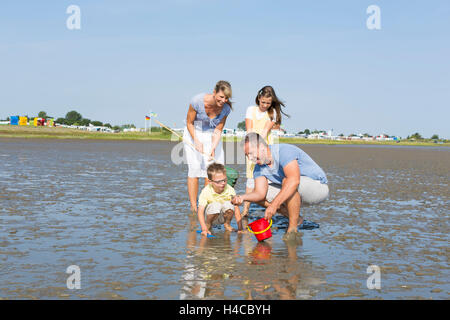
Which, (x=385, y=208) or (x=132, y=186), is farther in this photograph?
(x=132, y=186)

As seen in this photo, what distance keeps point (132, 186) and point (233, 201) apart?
5.69m

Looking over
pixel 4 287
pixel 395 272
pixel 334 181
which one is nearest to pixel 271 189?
pixel 395 272

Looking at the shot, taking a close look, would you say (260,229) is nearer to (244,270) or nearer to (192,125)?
(244,270)

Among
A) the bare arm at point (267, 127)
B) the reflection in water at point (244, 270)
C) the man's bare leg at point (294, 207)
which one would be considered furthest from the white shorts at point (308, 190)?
the bare arm at point (267, 127)

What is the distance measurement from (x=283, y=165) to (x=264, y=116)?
160 cm

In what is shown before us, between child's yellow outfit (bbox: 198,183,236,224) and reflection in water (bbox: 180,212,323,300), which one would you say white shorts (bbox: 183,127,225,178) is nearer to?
child's yellow outfit (bbox: 198,183,236,224)

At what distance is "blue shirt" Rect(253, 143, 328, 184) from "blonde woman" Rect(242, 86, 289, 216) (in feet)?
3.13

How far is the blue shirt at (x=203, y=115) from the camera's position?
712 cm

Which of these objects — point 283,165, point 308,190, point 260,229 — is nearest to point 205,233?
point 260,229

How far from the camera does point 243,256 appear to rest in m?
4.92

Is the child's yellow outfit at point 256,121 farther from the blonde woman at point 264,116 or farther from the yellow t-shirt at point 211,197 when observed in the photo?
the yellow t-shirt at point 211,197

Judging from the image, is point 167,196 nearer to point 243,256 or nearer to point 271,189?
point 271,189

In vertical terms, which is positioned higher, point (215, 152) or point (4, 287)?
point (215, 152)

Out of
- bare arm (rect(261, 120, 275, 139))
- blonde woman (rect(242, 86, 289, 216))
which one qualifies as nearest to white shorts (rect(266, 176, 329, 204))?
blonde woman (rect(242, 86, 289, 216))
